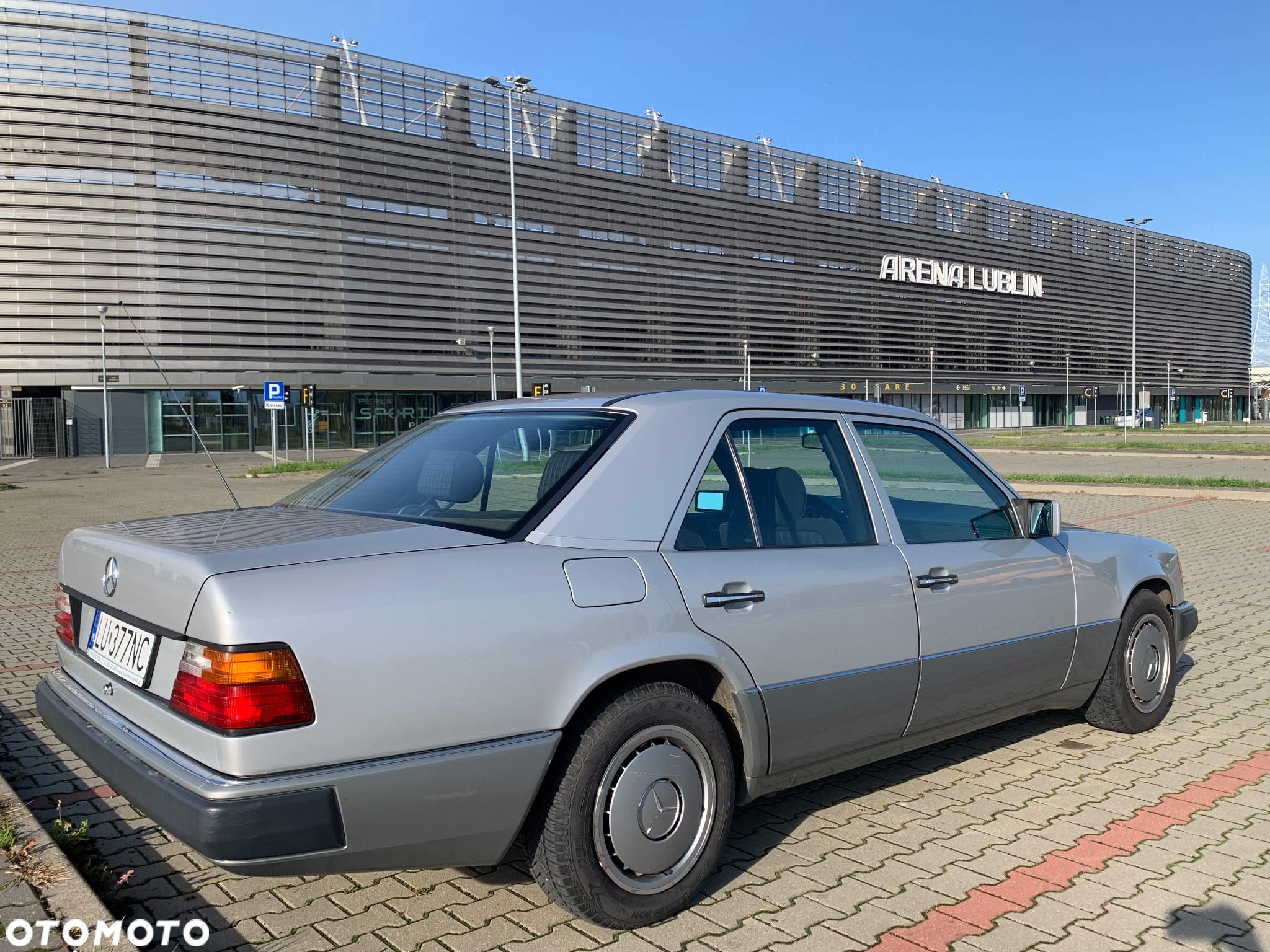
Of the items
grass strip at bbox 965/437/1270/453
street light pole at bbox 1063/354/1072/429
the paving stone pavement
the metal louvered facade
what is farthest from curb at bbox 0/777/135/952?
street light pole at bbox 1063/354/1072/429

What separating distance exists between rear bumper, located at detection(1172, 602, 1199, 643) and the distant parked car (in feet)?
3.87

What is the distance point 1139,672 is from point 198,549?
4.18 metres

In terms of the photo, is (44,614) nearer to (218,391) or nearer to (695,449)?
(695,449)

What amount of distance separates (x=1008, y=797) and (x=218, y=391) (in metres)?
48.2

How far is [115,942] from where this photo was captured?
2.46 m

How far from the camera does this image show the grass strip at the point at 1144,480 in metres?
18.6

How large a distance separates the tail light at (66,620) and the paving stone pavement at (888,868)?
0.77 metres

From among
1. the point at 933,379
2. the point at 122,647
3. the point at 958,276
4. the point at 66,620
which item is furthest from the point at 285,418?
the point at 958,276

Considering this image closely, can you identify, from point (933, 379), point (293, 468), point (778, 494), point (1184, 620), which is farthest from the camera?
point (933, 379)

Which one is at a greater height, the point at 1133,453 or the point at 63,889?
the point at 1133,453

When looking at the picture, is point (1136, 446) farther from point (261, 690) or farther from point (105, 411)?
point (105, 411)

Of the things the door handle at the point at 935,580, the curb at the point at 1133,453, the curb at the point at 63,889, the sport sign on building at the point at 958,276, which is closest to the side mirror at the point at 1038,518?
the door handle at the point at 935,580

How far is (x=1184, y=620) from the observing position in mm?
5020

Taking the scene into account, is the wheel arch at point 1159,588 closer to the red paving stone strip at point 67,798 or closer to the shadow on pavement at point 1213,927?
the shadow on pavement at point 1213,927
